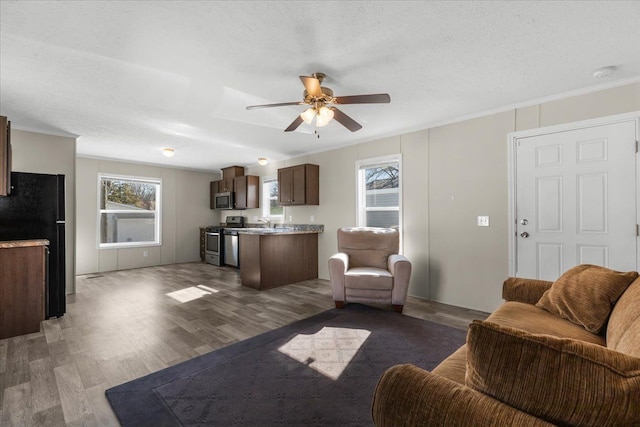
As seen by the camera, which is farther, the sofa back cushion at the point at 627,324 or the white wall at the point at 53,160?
the white wall at the point at 53,160

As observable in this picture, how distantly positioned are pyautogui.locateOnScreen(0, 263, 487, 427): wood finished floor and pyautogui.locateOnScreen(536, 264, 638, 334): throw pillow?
1218 millimetres

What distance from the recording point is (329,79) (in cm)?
262

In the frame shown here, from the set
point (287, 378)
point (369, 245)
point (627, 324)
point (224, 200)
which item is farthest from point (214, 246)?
point (627, 324)

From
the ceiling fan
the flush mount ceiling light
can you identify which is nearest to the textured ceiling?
the flush mount ceiling light

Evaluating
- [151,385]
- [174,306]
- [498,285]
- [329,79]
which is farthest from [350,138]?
[151,385]

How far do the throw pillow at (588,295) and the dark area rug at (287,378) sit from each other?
0.91m

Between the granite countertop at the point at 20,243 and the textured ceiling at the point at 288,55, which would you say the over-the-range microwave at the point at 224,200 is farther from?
the granite countertop at the point at 20,243

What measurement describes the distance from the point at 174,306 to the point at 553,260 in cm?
434

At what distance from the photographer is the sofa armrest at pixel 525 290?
218cm

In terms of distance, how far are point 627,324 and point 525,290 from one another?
3.57ft

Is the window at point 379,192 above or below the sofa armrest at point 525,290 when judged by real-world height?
above

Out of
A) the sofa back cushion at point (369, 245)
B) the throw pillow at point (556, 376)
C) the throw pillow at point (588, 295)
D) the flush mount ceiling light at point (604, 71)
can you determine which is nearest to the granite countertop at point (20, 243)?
the sofa back cushion at point (369, 245)

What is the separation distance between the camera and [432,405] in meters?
0.83

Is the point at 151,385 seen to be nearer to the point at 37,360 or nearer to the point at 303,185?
the point at 37,360
